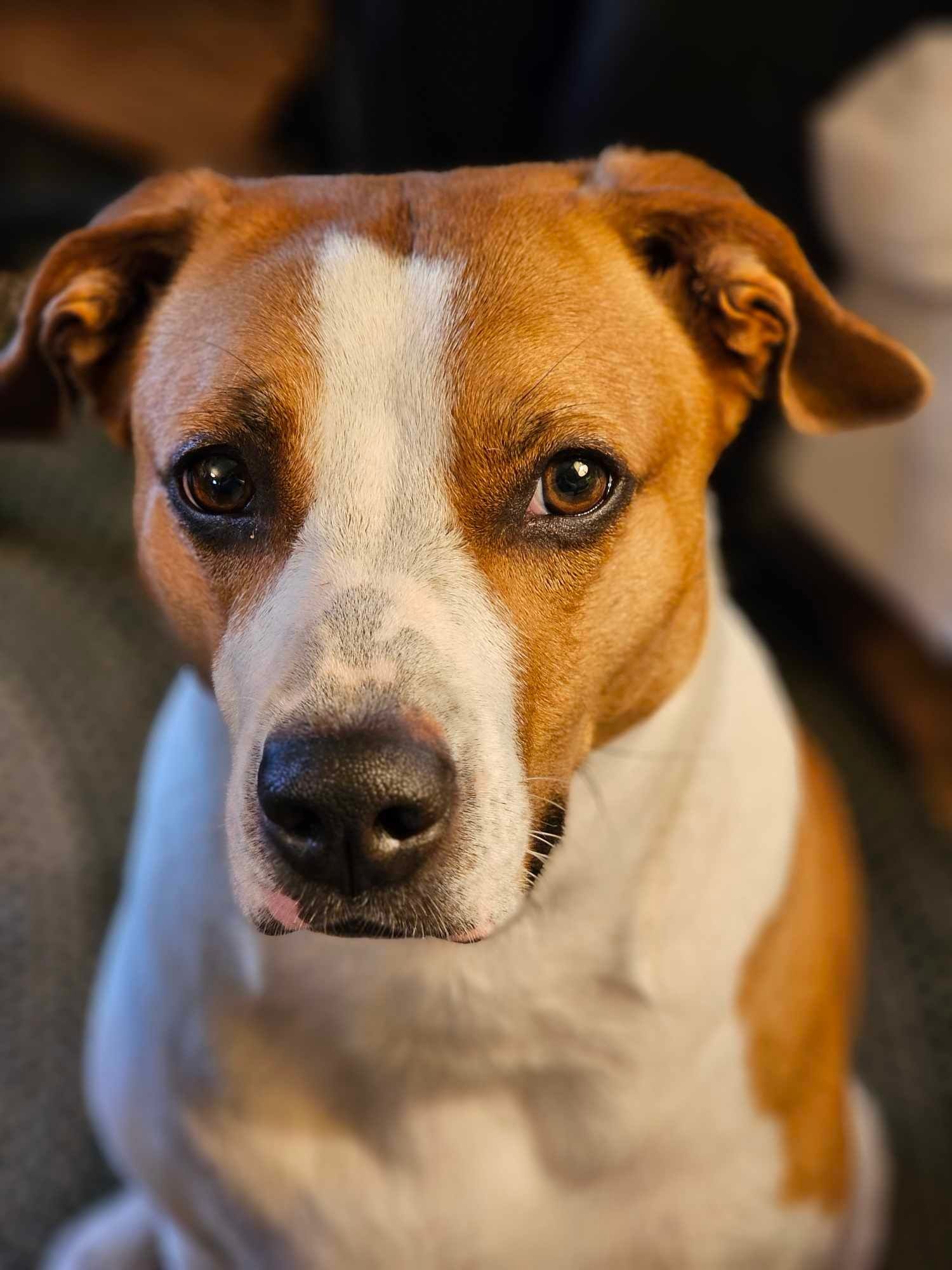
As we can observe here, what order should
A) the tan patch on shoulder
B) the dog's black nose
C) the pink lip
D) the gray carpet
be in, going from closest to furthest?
1. the dog's black nose
2. the pink lip
3. the tan patch on shoulder
4. the gray carpet

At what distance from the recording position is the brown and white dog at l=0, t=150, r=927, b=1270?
101 centimetres

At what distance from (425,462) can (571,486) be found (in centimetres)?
14

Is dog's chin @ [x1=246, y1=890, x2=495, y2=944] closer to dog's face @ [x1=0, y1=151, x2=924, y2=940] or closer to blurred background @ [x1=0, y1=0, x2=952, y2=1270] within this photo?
dog's face @ [x1=0, y1=151, x2=924, y2=940]

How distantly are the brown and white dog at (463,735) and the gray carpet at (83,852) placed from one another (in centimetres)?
32

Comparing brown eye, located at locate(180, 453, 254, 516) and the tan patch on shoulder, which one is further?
the tan patch on shoulder

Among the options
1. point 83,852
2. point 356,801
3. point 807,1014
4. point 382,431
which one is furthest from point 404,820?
point 83,852

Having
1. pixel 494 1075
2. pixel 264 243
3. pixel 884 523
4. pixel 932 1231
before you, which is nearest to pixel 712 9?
pixel 884 523

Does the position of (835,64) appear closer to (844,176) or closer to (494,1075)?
(844,176)

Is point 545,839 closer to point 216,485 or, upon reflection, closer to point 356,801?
point 356,801

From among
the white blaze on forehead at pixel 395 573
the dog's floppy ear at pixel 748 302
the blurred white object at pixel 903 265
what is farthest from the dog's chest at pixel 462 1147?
the blurred white object at pixel 903 265

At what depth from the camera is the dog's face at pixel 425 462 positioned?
3.21ft

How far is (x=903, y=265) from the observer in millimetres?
2037

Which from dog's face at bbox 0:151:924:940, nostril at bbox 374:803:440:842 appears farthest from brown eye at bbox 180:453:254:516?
nostril at bbox 374:803:440:842

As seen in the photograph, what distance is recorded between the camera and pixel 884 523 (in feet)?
7.43
